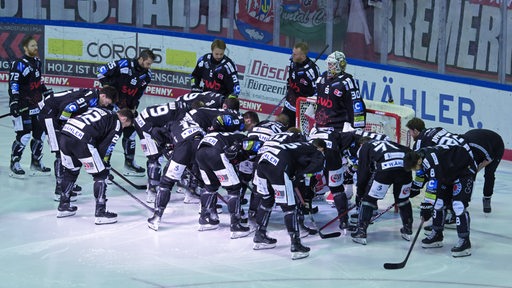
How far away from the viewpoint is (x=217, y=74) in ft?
36.6

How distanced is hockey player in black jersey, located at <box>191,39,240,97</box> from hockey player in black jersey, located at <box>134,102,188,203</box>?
4.54 feet

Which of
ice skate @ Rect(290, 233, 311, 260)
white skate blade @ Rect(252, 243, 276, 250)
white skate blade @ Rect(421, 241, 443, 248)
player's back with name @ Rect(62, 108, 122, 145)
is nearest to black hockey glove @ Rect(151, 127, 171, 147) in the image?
player's back with name @ Rect(62, 108, 122, 145)

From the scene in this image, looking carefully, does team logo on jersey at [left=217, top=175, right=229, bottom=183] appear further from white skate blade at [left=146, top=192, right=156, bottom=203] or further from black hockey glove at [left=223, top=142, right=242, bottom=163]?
white skate blade at [left=146, top=192, right=156, bottom=203]

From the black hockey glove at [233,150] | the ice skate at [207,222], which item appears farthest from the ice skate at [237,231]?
the black hockey glove at [233,150]

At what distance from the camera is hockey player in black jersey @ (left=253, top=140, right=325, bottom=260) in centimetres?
812

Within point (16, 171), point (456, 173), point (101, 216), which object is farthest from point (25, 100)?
point (456, 173)

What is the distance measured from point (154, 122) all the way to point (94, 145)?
776 millimetres

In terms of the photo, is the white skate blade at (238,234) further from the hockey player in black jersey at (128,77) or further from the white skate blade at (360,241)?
the hockey player in black jersey at (128,77)

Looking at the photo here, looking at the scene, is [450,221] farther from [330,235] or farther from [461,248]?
[330,235]

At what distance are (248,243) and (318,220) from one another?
1129mm

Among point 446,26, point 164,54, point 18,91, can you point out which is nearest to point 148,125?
point 18,91

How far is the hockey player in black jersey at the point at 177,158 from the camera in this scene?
8.98m

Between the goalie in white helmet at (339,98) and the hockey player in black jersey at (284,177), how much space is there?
3.70ft

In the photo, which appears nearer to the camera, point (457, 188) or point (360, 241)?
point (457, 188)
